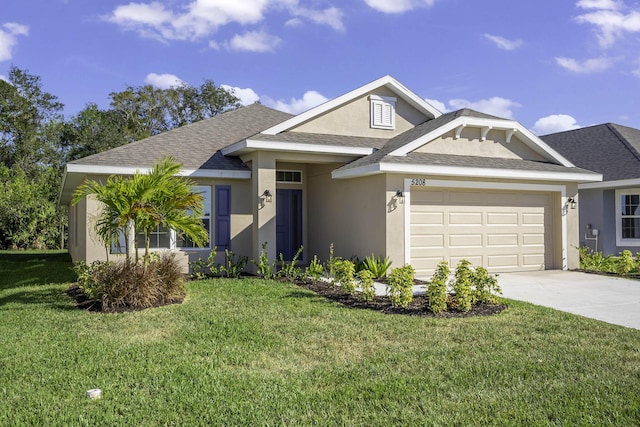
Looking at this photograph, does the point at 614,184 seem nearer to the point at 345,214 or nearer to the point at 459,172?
the point at 459,172

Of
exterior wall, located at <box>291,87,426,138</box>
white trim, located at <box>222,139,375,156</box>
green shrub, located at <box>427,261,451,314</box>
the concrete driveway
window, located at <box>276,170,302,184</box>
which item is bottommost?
the concrete driveway

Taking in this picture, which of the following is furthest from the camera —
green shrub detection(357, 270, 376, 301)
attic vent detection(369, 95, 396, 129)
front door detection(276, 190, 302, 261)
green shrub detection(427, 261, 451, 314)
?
front door detection(276, 190, 302, 261)

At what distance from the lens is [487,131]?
14570 millimetres

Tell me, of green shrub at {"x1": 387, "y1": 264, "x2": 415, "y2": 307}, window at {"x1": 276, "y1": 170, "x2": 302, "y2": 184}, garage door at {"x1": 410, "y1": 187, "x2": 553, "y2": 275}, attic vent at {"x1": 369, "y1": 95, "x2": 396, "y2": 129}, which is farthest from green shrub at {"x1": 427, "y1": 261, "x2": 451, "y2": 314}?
window at {"x1": 276, "y1": 170, "x2": 302, "y2": 184}

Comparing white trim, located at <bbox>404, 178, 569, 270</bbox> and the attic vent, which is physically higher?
the attic vent

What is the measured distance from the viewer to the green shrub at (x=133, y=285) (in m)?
9.23

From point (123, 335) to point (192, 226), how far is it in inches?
122

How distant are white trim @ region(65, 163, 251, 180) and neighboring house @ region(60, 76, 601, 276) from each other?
0.03 m

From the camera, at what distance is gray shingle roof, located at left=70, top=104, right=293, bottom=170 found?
13.6 m

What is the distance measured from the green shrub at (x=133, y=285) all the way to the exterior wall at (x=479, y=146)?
23.5 feet

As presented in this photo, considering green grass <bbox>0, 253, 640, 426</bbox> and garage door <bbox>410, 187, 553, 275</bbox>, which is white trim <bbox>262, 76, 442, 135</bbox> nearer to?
garage door <bbox>410, 187, 553, 275</bbox>

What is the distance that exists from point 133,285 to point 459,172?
809 cm

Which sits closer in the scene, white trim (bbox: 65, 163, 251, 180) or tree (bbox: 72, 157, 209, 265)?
tree (bbox: 72, 157, 209, 265)

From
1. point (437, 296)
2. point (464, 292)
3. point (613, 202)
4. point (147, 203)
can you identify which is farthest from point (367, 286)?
point (613, 202)
